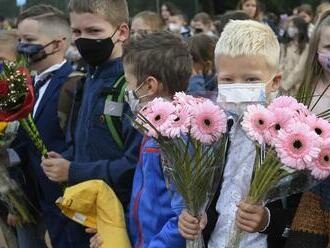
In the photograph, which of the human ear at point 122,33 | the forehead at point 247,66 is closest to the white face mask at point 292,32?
the human ear at point 122,33

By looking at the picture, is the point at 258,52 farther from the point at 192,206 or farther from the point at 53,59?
the point at 53,59

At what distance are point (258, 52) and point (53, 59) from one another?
2308 mm

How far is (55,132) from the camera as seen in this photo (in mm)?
4742

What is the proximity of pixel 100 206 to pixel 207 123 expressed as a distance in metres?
1.22

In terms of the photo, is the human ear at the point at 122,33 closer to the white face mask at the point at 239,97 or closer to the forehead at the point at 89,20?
the forehead at the point at 89,20

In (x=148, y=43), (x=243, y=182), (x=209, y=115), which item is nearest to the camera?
(x=209, y=115)

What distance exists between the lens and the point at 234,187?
2.88 meters

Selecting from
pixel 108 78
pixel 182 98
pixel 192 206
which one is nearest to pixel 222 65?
pixel 182 98

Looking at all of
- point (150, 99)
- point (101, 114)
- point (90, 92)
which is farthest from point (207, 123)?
point (90, 92)

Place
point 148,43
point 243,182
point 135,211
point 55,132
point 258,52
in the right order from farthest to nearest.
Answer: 1. point 55,132
2. point 148,43
3. point 135,211
4. point 258,52
5. point 243,182

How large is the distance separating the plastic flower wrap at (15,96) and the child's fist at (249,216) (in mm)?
1731

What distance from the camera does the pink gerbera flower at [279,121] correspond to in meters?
2.38

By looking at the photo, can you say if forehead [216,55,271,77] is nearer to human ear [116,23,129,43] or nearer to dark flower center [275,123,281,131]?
dark flower center [275,123,281,131]

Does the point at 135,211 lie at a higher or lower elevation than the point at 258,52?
lower
